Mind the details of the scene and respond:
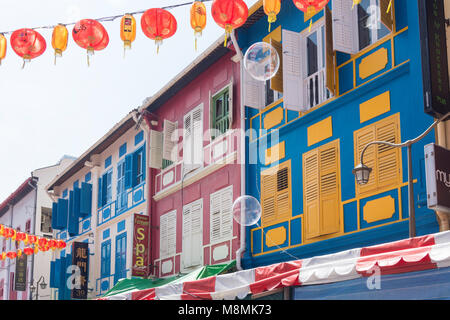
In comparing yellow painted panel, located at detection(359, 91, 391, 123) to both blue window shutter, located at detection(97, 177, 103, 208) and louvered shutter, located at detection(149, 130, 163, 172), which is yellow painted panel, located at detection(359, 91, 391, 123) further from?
blue window shutter, located at detection(97, 177, 103, 208)

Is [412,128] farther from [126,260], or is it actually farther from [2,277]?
[2,277]

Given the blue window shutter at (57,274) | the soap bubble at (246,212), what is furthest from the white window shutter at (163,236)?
the blue window shutter at (57,274)

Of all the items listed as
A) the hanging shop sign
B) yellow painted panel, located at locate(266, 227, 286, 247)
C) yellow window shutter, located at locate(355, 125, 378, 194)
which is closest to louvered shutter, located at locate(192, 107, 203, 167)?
yellow painted panel, located at locate(266, 227, 286, 247)

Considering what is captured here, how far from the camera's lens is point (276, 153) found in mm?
14172

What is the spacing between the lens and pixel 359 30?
1241 cm

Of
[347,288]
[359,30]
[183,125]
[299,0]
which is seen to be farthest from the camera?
[183,125]

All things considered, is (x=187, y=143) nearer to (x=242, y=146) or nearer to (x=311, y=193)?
(x=242, y=146)

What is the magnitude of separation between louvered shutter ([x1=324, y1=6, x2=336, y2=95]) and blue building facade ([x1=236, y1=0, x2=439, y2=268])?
21mm

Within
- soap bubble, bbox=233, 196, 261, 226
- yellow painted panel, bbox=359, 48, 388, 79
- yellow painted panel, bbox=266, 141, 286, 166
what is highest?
yellow painted panel, bbox=359, 48, 388, 79

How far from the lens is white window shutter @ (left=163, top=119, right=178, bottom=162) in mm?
18672

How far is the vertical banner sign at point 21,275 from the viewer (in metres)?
31.1

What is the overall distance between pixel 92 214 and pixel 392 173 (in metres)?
15.1

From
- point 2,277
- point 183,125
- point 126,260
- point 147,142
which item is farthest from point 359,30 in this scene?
point 2,277

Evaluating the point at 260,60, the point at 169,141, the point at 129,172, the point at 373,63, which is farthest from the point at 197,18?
the point at 129,172
